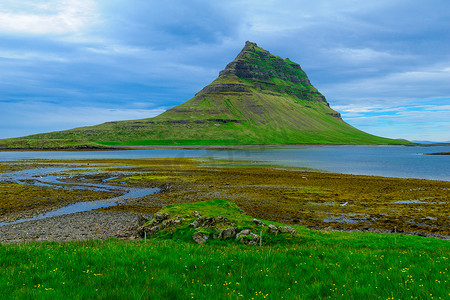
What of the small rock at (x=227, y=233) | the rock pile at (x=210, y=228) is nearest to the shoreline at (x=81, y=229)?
the rock pile at (x=210, y=228)

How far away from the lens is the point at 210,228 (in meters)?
17.5

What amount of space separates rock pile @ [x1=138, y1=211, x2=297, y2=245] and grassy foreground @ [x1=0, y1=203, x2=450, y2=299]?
5329 mm

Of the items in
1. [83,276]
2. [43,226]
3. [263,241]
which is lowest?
[43,226]

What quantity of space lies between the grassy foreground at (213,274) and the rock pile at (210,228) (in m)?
5.33

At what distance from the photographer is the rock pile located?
16014 mm

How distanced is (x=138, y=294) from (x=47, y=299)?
A: 1993 mm

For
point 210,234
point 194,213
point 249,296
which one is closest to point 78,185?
point 194,213

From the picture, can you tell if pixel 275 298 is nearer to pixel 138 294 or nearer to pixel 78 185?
pixel 138 294

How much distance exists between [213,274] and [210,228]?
9514mm

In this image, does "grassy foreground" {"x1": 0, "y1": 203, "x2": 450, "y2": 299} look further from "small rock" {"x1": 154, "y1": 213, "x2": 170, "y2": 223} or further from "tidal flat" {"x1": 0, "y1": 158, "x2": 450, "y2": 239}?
"tidal flat" {"x1": 0, "y1": 158, "x2": 450, "y2": 239}

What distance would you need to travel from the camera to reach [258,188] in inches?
1873

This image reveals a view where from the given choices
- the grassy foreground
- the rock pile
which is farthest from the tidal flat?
the grassy foreground

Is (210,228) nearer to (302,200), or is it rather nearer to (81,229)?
(81,229)

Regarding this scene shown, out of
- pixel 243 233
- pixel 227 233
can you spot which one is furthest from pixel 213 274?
pixel 227 233
